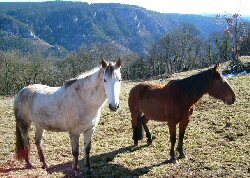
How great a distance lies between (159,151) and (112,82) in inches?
156

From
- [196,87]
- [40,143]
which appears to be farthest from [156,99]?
[40,143]

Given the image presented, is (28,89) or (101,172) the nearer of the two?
(101,172)

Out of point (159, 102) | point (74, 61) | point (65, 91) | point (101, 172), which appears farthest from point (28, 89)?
point (74, 61)

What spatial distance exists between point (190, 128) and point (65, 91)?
5699 millimetres

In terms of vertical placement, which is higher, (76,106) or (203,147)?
(76,106)

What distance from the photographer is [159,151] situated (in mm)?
10438

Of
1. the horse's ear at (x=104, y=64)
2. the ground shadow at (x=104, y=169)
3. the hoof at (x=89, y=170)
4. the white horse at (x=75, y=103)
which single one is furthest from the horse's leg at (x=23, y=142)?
the horse's ear at (x=104, y=64)

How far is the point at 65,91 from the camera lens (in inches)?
344

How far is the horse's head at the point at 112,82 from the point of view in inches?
284

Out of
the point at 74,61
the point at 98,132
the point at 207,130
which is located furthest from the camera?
the point at 74,61

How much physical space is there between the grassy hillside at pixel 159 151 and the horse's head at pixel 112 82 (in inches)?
103

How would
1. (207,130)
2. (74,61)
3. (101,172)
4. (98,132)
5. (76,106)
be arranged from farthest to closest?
(74,61) → (98,132) → (207,130) → (101,172) → (76,106)

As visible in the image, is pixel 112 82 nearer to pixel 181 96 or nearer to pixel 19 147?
pixel 181 96

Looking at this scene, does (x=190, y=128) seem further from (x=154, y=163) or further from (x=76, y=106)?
(x=76, y=106)
